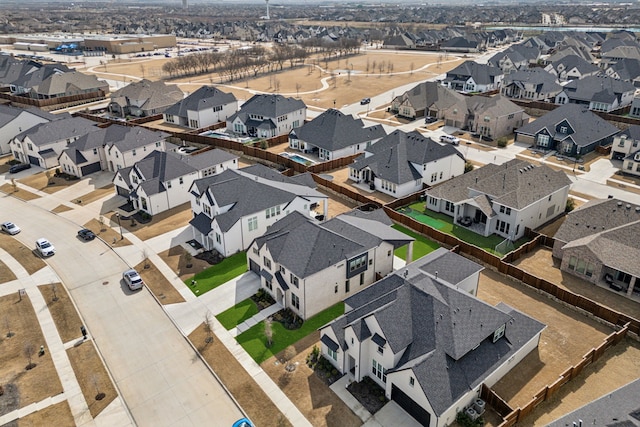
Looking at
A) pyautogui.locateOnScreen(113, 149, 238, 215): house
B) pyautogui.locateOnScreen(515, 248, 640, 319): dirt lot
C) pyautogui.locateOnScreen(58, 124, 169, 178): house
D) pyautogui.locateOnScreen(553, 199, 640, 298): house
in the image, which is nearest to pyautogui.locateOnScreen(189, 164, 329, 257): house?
pyautogui.locateOnScreen(113, 149, 238, 215): house

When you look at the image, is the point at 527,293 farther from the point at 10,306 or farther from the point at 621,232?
the point at 10,306

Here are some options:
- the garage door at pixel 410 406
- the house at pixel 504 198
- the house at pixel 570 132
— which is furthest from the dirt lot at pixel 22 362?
the house at pixel 570 132

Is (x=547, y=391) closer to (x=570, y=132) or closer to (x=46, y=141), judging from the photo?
(x=570, y=132)

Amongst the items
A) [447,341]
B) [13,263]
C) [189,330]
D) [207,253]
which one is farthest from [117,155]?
[447,341]

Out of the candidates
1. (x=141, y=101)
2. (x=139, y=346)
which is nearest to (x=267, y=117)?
(x=141, y=101)

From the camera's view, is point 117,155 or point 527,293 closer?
point 527,293

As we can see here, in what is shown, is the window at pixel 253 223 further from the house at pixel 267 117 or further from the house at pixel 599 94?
the house at pixel 599 94
